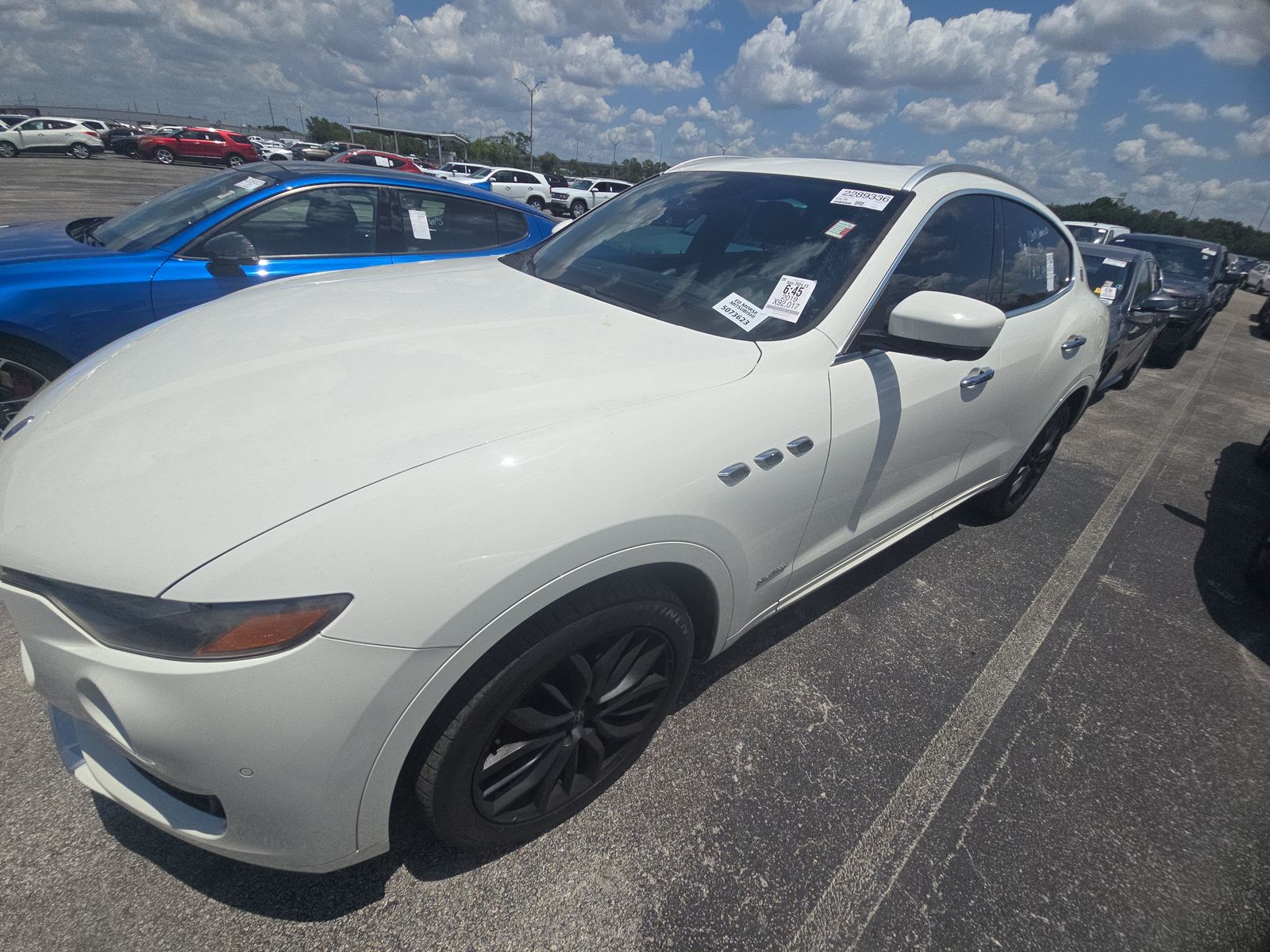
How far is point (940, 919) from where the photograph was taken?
1.63 metres

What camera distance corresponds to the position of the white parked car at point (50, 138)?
27.8 m

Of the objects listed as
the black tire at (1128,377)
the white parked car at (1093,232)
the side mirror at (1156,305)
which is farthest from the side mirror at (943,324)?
the white parked car at (1093,232)

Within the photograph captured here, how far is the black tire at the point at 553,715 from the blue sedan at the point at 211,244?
3.08 m

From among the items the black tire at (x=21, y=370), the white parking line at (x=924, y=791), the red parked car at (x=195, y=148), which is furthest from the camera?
the red parked car at (x=195, y=148)

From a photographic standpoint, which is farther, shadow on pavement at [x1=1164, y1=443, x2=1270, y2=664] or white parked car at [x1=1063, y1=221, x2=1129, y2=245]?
white parked car at [x1=1063, y1=221, x2=1129, y2=245]

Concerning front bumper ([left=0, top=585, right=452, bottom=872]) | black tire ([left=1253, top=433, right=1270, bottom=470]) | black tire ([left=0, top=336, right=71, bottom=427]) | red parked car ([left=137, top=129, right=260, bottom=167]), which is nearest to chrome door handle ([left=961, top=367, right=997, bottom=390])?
front bumper ([left=0, top=585, right=452, bottom=872])

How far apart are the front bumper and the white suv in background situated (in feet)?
77.0

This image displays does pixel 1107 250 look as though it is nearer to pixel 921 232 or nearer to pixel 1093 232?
pixel 921 232

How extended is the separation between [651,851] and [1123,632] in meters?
2.45

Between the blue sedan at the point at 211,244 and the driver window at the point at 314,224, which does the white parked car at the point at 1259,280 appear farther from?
the driver window at the point at 314,224

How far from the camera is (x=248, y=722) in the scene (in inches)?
43.3

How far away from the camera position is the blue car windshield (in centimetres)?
348

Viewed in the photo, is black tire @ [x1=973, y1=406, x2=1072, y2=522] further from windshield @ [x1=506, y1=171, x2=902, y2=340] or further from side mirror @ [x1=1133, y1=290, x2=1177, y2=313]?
side mirror @ [x1=1133, y1=290, x2=1177, y2=313]

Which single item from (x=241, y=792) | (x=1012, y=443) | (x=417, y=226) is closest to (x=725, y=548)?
(x=241, y=792)
